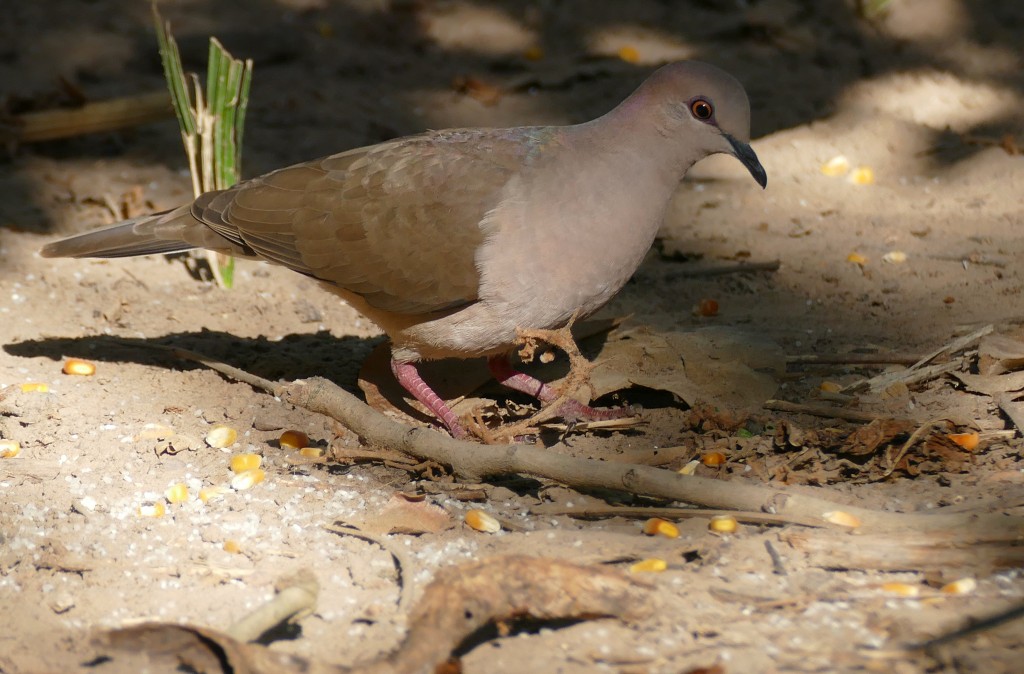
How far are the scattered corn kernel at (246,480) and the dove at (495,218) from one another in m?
0.78

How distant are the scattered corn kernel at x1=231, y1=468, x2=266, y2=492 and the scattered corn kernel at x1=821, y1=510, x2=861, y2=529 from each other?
1.68 meters

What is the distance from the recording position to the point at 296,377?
4.34m

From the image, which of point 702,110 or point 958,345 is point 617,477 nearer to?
point 702,110

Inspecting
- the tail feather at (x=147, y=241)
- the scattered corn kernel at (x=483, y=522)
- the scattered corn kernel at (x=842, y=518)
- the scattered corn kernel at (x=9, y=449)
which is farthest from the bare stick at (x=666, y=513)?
the tail feather at (x=147, y=241)

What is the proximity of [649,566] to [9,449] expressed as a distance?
2081 millimetres

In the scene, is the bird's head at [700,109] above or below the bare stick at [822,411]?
above

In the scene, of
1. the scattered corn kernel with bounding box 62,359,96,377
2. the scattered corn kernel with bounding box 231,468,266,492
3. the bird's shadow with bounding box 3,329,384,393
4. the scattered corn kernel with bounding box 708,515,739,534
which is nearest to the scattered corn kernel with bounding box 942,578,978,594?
the scattered corn kernel with bounding box 708,515,739,534

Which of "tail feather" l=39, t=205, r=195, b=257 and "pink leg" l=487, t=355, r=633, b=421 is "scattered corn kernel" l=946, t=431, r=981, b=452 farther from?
"tail feather" l=39, t=205, r=195, b=257

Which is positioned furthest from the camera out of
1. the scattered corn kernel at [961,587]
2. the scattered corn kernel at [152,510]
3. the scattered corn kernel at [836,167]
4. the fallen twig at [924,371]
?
the scattered corn kernel at [836,167]

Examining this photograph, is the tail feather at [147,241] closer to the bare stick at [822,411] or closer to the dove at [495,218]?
the dove at [495,218]

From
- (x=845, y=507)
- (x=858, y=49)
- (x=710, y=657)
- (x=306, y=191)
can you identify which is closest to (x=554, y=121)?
(x=858, y=49)

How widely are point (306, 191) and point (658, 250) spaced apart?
1.90m

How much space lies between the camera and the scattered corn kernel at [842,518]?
2855 millimetres

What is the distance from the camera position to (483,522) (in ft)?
10.1
